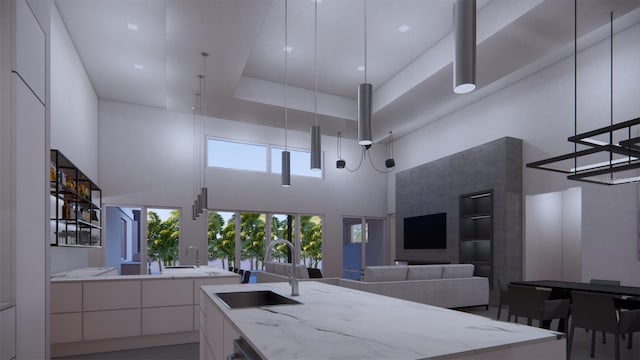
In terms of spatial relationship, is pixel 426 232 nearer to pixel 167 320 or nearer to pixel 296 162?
pixel 296 162

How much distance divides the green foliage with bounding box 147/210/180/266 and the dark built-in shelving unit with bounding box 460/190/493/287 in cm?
624

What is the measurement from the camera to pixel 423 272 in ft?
21.2

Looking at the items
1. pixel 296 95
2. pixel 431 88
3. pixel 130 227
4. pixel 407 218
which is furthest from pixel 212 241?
pixel 431 88

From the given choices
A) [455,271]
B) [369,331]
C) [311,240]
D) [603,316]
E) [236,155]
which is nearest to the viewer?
[369,331]

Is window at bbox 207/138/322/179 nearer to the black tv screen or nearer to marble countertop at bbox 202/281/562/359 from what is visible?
the black tv screen

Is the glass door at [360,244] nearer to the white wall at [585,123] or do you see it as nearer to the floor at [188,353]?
the white wall at [585,123]

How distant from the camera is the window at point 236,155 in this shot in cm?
974

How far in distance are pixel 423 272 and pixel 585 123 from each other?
11.5ft

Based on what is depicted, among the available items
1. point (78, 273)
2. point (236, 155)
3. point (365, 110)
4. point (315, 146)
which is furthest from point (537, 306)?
point (236, 155)

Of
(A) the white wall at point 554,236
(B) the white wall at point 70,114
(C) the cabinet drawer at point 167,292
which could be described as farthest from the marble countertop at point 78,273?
(A) the white wall at point 554,236

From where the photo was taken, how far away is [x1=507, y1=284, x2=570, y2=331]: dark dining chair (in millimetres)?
4438

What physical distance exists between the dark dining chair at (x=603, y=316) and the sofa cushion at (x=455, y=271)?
8.70ft

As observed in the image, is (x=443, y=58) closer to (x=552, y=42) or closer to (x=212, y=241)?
(x=552, y=42)

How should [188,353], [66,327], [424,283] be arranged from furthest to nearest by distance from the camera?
[424,283]
[188,353]
[66,327]
